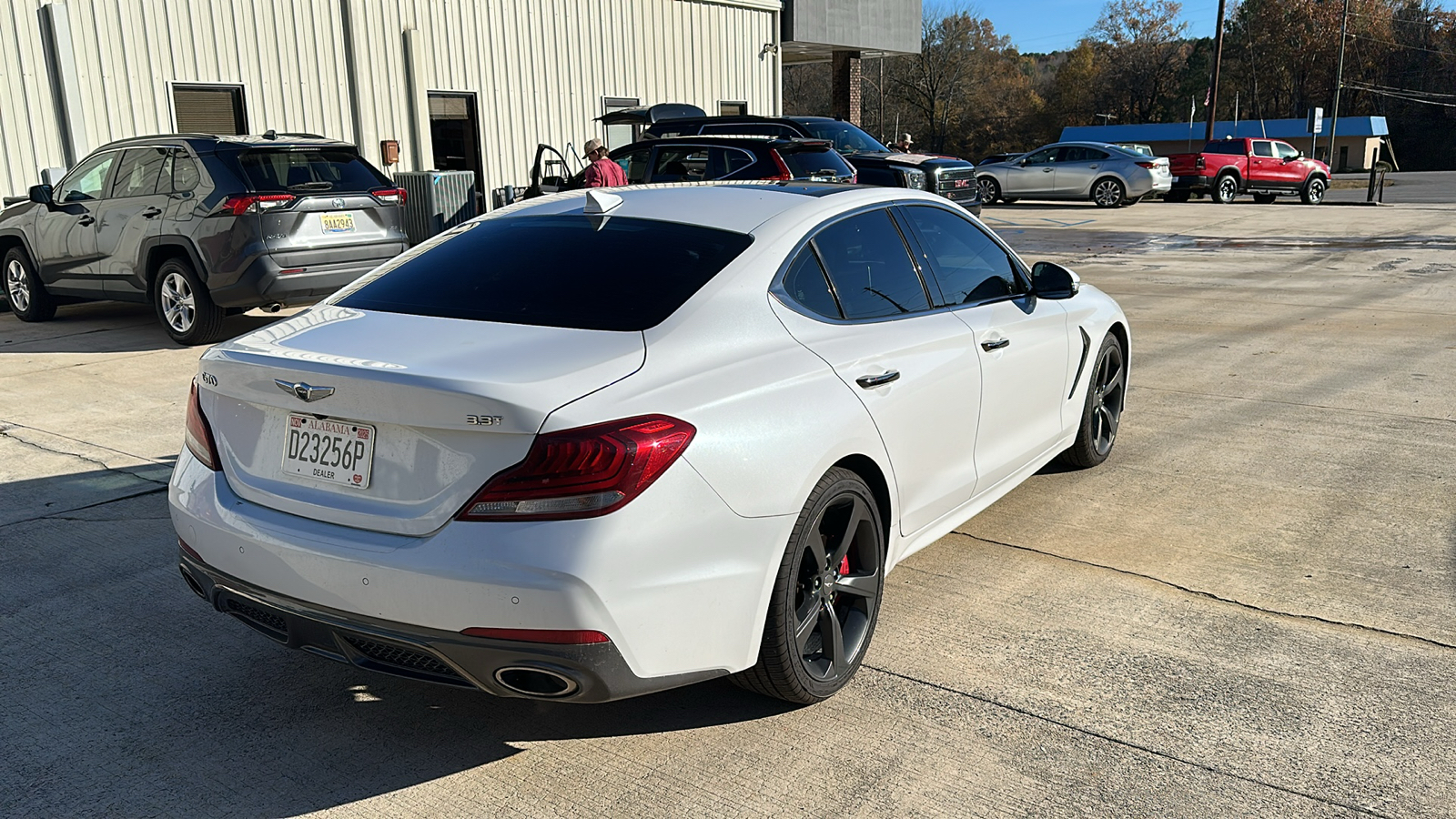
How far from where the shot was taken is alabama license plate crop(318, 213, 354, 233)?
951cm

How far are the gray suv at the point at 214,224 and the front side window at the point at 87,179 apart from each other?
0.02 meters

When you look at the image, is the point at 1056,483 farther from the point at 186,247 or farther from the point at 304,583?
the point at 186,247

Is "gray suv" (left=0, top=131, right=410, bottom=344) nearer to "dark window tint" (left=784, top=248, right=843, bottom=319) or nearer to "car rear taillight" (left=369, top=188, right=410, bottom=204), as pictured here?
"car rear taillight" (left=369, top=188, right=410, bottom=204)

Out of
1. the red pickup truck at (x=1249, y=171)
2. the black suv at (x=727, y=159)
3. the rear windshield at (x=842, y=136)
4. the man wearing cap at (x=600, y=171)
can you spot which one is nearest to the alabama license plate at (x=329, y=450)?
the man wearing cap at (x=600, y=171)

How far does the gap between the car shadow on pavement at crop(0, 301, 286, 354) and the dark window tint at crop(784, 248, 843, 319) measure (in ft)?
23.5

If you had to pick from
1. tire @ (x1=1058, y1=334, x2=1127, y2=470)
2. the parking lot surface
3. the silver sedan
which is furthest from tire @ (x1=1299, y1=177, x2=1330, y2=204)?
tire @ (x1=1058, y1=334, x2=1127, y2=470)

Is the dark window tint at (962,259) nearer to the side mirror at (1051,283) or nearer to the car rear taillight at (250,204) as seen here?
the side mirror at (1051,283)

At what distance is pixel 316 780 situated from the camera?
313 cm

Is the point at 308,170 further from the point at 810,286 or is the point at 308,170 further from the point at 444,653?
the point at 444,653

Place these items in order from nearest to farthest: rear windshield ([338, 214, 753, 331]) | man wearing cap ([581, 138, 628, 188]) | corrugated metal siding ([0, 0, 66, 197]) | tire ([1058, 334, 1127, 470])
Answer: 1. rear windshield ([338, 214, 753, 331])
2. tire ([1058, 334, 1127, 470])
3. man wearing cap ([581, 138, 628, 188])
4. corrugated metal siding ([0, 0, 66, 197])

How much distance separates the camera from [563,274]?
3.59 m

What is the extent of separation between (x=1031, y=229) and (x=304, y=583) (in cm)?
2096

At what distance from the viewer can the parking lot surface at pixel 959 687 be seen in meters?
3.06

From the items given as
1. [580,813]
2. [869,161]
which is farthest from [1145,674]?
[869,161]
